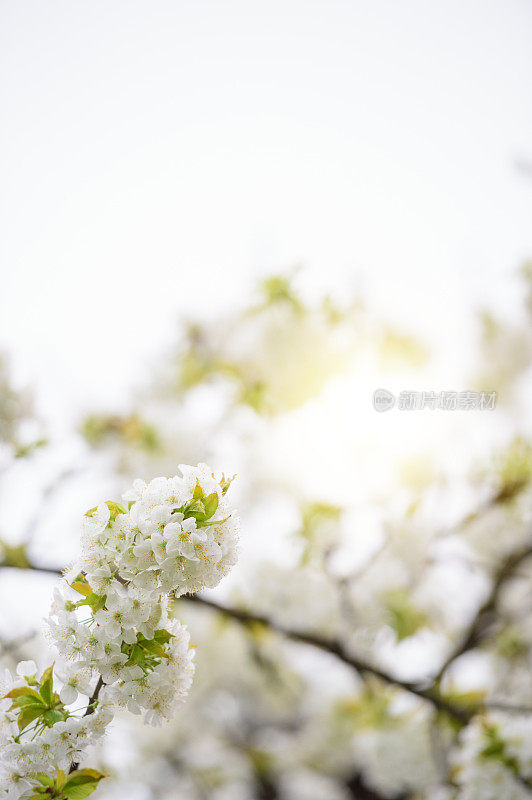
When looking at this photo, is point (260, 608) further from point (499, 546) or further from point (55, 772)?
point (55, 772)

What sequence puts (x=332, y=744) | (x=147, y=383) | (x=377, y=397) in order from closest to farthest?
1. (x=377, y=397)
2. (x=147, y=383)
3. (x=332, y=744)

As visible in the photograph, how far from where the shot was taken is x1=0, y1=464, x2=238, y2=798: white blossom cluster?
32.9 inches

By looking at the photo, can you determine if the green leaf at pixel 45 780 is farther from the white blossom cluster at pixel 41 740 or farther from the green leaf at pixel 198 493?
the green leaf at pixel 198 493

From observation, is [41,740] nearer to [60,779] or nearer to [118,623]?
[60,779]

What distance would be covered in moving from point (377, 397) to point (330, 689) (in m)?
3.23

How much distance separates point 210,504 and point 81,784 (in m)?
0.49

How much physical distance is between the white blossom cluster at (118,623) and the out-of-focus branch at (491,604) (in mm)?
2472

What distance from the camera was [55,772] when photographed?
34.0 inches

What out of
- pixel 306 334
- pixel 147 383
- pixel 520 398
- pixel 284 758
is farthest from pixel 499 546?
pixel 284 758

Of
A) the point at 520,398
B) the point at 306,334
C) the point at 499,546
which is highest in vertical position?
the point at 520,398

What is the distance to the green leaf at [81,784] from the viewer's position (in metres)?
0.85
